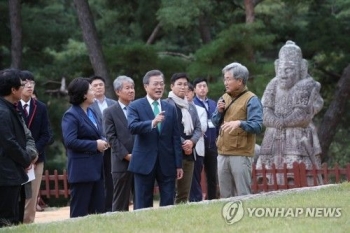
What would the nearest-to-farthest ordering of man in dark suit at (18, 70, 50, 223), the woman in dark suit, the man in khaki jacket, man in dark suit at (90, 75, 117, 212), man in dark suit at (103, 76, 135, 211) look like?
the woman in dark suit → the man in khaki jacket → man in dark suit at (18, 70, 50, 223) → man in dark suit at (103, 76, 135, 211) → man in dark suit at (90, 75, 117, 212)

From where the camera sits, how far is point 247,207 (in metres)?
8.91

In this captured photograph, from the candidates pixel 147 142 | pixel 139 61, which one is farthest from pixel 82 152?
pixel 139 61

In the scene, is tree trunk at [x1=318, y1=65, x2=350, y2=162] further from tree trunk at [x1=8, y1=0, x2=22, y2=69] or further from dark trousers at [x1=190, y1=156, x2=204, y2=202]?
dark trousers at [x1=190, y1=156, x2=204, y2=202]

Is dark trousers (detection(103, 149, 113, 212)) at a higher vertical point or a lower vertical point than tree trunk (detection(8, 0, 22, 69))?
lower

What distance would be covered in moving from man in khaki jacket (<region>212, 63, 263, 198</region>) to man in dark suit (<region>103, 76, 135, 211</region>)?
1551 millimetres

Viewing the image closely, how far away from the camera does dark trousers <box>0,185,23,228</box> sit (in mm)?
8586

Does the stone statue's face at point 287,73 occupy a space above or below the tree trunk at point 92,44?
below

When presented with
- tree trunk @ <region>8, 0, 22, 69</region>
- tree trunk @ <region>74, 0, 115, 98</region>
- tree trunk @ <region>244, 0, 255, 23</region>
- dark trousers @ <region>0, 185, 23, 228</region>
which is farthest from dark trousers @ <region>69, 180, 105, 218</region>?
tree trunk @ <region>8, 0, 22, 69</region>

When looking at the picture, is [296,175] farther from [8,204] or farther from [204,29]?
[204,29]

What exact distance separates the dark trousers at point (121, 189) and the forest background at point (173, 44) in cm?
745

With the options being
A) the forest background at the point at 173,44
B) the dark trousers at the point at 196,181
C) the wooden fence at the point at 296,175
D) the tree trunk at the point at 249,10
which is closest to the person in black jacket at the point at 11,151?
the dark trousers at the point at 196,181

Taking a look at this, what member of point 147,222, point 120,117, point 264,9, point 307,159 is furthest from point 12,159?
point 264,9

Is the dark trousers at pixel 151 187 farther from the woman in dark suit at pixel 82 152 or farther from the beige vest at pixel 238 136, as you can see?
the beige vest at pixel 238 136

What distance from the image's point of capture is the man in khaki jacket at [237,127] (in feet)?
33.6
